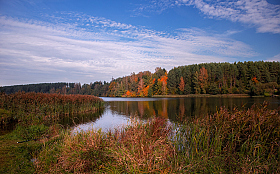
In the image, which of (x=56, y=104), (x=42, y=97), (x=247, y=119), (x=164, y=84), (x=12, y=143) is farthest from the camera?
(x=164, y=84)

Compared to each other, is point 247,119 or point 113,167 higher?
point 247,119

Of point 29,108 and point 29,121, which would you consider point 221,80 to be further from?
point 29,121

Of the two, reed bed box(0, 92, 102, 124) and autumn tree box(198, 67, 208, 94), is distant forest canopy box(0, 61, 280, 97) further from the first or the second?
reed bed box(0, 92, 102, 124)

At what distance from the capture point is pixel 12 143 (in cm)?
709

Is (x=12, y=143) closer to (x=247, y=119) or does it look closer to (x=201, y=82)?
(x=247, y=119)

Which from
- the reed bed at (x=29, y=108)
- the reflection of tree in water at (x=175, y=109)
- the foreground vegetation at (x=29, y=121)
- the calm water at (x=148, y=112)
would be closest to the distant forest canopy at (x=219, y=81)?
the reflection of tree in water at (x=175, y=109)

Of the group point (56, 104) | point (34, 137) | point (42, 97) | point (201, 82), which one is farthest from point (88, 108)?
point (201, 82)

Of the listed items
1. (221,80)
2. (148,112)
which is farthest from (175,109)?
(221,80)

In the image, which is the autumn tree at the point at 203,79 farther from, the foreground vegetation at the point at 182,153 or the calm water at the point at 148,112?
the foreground vegetation at the point at 182,153

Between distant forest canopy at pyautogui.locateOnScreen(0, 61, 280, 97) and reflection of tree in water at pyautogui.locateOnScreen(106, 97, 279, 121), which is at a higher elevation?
distant forest canopy at pyautogui.locateOnScreen(0, 61, 280, 97)

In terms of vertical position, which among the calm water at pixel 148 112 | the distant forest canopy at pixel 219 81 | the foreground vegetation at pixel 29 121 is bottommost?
the calm water at pixel 148 112

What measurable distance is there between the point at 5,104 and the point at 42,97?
296 cm

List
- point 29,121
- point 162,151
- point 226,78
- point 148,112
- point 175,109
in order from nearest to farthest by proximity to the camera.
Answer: point 162,151, point 29,121, point 148,112, point 175,109, point 226,78

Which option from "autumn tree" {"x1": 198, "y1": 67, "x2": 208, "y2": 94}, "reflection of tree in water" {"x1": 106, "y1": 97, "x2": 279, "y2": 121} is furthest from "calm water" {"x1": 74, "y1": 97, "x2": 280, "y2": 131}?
"autumn tree" {"x1": 198, "y1": 67, "x2": 208, "y2": 94}
